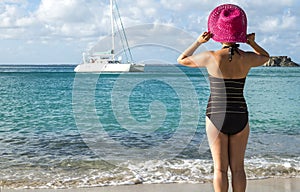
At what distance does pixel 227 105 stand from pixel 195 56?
51 centimetres

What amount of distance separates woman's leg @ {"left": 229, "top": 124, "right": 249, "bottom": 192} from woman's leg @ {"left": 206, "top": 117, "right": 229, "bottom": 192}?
54mm

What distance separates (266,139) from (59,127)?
6.44 meters

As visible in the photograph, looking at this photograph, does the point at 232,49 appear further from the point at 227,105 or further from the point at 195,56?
the point at 227,105

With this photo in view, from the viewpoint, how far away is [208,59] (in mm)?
3697

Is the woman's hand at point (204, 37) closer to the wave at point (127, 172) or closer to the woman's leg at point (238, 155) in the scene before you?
→ the woman's leg at point (238, 155)

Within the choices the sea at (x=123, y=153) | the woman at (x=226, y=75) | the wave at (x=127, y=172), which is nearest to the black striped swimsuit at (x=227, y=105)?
the woman at (x=226, y=75)

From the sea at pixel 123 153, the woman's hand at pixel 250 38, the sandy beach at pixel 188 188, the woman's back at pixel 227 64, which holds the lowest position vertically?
the sea at pixel 123 153

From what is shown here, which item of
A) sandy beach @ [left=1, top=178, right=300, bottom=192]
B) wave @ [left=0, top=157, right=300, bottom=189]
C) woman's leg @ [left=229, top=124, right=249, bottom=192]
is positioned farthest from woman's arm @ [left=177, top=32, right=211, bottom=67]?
wave @ [left=0, top=157, right=300, bottom=189]

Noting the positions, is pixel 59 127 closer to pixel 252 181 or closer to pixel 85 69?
pixel 252 181

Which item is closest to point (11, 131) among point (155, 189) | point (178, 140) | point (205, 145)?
point (178, 140)

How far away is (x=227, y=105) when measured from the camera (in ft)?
12.4

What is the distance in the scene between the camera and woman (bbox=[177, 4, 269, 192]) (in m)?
3.70

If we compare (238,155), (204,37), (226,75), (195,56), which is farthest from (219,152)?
(204,37)

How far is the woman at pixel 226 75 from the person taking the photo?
3697 mm
